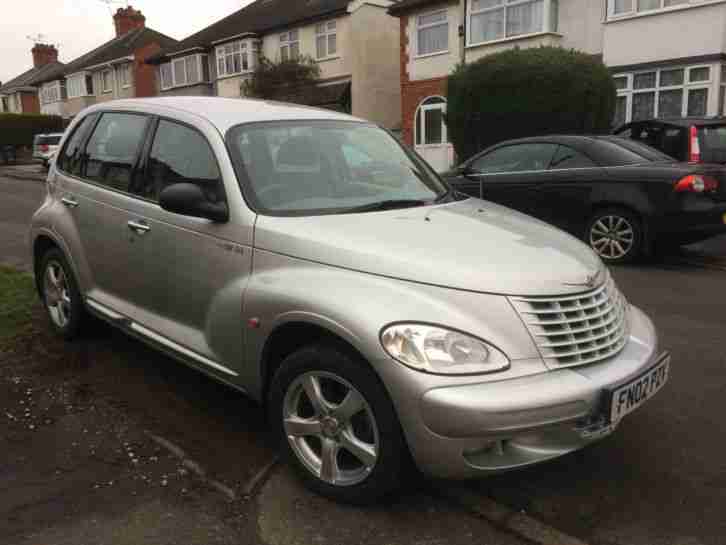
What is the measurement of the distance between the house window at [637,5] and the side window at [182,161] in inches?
704

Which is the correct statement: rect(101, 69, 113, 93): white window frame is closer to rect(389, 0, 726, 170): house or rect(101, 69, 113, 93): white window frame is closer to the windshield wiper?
rect(389, 0, 726, 170): house

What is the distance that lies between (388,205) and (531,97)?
14040mm

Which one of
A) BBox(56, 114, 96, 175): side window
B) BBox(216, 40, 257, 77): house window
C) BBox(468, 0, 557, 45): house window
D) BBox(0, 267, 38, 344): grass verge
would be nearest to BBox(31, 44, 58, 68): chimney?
BBox(216, 40, 257, 77): house window

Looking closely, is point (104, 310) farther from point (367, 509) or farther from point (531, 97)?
point (531, 97)

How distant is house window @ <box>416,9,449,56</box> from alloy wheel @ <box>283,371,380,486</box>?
76.6 ft

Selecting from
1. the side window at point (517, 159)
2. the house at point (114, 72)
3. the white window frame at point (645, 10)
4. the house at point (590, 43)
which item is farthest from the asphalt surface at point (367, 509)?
the house at point (114, 72)

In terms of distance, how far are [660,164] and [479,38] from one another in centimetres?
1662

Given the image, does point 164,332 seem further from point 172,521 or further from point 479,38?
point 479,38

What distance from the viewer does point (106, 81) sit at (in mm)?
51375

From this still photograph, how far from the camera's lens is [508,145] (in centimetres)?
923

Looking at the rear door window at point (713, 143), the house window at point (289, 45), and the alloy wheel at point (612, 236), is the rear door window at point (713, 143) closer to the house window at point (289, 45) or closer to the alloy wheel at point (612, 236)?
the alloy wheel at point (612, 236)

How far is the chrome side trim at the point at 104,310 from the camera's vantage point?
440cm

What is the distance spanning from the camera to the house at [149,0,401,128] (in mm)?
30422

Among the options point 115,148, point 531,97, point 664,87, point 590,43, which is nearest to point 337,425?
point 115,148
